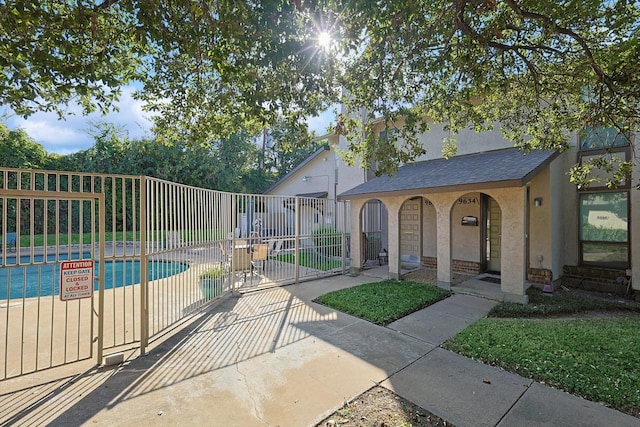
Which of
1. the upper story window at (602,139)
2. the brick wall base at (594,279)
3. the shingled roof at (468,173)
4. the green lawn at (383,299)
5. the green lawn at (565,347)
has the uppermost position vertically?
the upper story window at (602,139)

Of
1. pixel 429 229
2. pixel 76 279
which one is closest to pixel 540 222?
pixel 429 229

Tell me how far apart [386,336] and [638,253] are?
7270mm

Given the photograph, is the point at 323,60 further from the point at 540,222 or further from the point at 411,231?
the point at 411,231

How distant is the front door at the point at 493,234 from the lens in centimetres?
959

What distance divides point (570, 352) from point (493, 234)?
5780 millimetres

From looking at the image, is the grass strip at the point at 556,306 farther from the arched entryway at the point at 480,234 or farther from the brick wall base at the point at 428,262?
the brick wall base at the point at 428,262

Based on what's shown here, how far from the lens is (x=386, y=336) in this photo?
5270 mm

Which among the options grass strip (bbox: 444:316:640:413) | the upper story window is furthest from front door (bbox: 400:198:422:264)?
grass strip (bbox: 444:316:640:413)

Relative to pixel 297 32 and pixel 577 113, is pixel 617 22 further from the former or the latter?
pixel 297 32

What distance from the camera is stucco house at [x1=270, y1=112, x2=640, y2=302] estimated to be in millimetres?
7082

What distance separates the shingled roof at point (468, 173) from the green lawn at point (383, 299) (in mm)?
2727

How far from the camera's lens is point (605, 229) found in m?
8.10

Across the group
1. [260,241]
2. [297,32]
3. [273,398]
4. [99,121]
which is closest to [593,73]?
[297,32]

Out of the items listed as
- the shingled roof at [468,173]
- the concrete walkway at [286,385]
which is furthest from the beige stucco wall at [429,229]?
the concrete walkway at [286,385]
